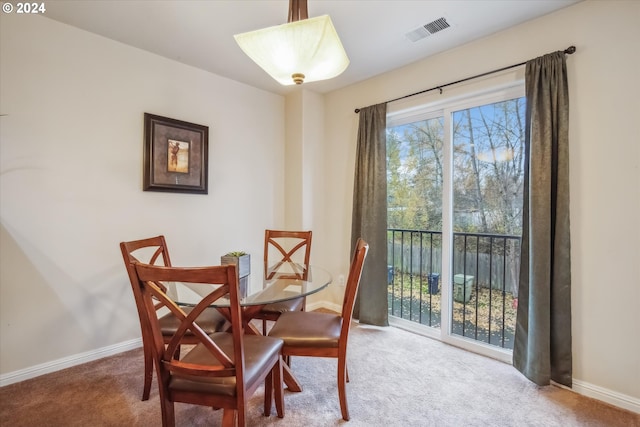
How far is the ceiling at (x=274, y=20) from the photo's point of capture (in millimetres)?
2004

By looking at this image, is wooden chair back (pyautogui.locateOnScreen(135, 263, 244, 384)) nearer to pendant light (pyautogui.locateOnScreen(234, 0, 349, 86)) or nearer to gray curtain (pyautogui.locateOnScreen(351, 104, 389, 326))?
pendant light (pyautogui.locateOnScreen(234, 0, 349, 86))

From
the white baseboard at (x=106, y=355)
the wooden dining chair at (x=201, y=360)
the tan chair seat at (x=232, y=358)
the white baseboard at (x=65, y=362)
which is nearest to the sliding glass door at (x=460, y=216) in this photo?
the white baseboard at (x=106, y=355)

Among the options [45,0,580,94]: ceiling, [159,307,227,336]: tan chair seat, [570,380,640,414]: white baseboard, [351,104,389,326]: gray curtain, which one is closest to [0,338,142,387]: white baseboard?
[159,307,227,336]: tan chair seat

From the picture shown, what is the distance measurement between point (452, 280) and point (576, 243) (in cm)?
97

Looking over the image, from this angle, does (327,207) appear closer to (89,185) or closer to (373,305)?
(373,305)

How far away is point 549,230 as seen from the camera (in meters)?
2.00

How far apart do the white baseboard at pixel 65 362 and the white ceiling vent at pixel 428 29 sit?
333 cm

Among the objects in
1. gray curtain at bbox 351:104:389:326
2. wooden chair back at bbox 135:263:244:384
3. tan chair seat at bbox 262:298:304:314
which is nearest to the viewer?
wooden chair back at bbox 135:263:244:384

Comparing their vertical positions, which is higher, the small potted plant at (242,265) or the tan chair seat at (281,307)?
the small potted plant at (242,265)

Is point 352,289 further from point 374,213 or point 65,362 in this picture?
point 65,362

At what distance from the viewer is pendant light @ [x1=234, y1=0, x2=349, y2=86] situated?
1.40 meters

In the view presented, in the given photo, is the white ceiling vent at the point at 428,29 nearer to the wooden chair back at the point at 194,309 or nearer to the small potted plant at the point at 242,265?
the small potted plant at the point at 242,265

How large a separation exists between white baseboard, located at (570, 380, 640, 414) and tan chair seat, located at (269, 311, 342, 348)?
63.6 inches

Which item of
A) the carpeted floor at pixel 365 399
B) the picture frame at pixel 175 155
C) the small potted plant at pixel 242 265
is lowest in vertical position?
the carpeted floor at pixel 365 399
